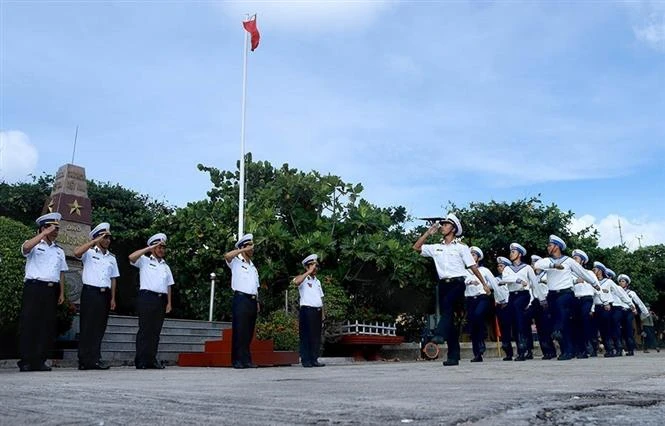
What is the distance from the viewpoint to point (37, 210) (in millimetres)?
18938

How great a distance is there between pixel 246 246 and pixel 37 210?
40.2 ft

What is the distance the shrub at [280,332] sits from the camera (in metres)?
10.9

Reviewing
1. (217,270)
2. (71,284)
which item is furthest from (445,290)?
(71,284)

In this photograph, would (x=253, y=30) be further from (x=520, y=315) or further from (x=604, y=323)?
(x=604, y=323)

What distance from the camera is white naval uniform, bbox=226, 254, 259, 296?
28.9 feet

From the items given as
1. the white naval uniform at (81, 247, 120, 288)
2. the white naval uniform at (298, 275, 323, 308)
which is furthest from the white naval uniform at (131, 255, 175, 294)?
the white naval uniform at (298, 275, 323, 308)

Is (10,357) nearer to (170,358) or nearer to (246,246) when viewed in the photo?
(170,358)

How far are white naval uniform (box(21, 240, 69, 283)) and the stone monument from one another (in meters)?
4.51

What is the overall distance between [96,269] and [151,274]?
741 millimetres

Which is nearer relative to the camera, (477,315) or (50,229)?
(50,229)

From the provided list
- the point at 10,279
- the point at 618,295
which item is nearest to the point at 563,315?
the point at 618,295

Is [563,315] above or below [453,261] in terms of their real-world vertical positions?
below

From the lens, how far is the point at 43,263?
→ 292 inches

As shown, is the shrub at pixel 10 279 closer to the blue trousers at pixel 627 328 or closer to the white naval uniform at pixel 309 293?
the white naval uniform at pixel 309 293
